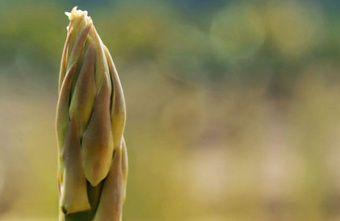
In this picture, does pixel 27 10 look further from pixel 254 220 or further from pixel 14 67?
pixel 254 220

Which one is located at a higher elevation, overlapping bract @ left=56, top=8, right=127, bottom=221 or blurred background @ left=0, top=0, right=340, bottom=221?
blurred background @ left=0, top=0, right=340, bottom=221

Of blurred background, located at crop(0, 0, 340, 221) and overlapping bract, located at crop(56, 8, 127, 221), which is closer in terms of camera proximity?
overlapping bract, located at crop(56, 8, 127, 221)

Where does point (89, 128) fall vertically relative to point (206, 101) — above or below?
below

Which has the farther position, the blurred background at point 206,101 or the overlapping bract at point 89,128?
the blurred background at point 206,101

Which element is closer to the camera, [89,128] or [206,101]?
[89,128]
